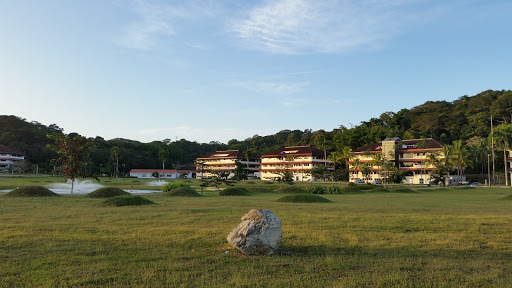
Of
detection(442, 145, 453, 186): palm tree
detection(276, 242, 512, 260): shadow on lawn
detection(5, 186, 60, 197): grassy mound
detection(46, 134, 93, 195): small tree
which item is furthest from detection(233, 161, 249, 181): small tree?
detection(276, 242, 512, 260): shadow on lawn

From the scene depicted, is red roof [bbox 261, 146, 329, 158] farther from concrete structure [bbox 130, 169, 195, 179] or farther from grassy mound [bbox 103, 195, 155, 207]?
grassy mound [bbox 103, 195, 155, 207]

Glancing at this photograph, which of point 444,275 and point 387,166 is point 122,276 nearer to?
point 444,275

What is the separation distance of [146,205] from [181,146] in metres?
143

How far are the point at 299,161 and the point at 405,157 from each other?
31953mm

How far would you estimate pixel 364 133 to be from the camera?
120250 millimetres

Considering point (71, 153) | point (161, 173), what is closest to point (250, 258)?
point (71, 153)

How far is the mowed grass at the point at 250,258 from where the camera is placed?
828 centimetres

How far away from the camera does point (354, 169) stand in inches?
3925

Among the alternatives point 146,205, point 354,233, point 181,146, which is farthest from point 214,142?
point 354,233

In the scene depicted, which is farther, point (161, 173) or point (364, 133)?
point (161, 173)

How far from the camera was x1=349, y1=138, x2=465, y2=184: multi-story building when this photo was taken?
91688 millimetres

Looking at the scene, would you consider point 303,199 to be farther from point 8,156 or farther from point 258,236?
point 8,156

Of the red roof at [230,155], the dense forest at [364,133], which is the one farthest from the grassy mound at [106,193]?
the red roof at [230,155]

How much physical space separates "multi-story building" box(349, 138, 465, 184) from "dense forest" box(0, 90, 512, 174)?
42.9 feet
